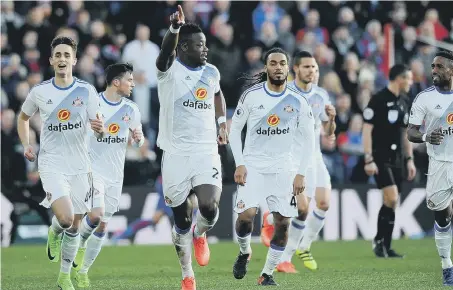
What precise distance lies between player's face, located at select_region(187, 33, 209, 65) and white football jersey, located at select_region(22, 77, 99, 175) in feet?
4.25

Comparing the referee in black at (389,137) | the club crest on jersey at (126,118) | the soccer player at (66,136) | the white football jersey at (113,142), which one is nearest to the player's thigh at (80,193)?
the soccer player at (66,136)

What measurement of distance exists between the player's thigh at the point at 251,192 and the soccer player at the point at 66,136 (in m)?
1.69

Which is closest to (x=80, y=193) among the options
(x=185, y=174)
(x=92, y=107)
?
(x=92, y=107)

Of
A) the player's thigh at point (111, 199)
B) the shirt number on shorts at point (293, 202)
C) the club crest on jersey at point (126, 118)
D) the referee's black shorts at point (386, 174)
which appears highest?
the club crest on jersey at point (126, 118)

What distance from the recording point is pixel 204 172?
11766mm

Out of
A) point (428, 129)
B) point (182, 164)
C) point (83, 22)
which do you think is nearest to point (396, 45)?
point (83, 22)

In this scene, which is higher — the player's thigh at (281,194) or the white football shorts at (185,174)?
the white football shorts at (185,174)

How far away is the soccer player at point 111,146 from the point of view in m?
14.1

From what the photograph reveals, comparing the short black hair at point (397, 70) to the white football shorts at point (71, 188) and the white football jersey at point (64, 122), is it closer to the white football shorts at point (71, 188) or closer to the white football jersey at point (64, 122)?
the white football jersey at point (64, 122)

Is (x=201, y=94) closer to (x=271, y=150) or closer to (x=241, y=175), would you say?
(x=241, y=175)

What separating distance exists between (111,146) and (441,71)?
4.47 metres

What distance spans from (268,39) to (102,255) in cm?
649

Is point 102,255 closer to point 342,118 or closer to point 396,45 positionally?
point 342,118

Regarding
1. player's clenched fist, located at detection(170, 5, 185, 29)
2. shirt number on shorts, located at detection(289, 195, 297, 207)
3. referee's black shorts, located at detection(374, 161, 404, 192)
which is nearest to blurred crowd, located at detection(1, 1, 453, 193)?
referee's black shorts, located at detection(374, 161, 404, 192)
